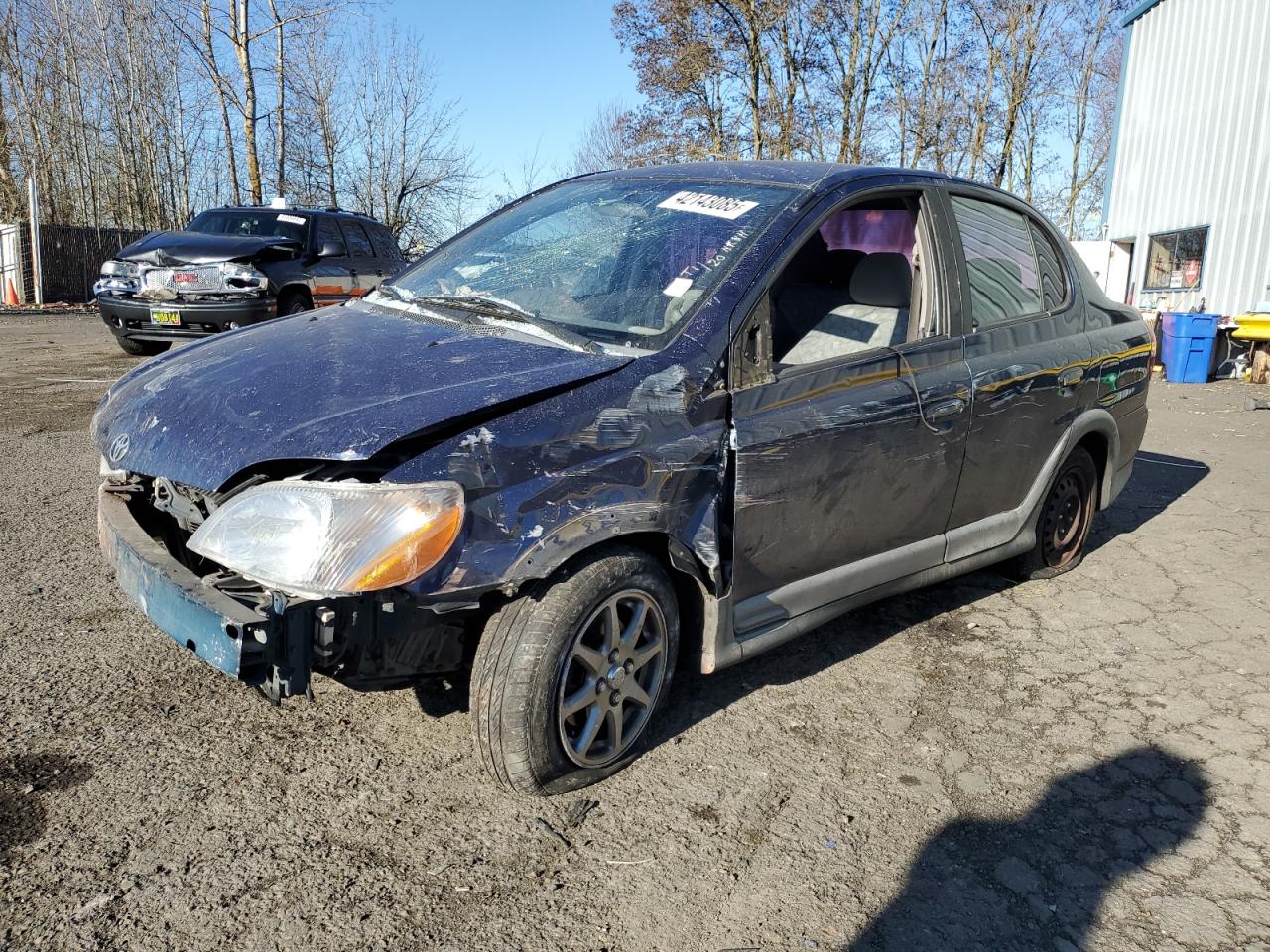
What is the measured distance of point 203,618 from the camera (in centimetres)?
225

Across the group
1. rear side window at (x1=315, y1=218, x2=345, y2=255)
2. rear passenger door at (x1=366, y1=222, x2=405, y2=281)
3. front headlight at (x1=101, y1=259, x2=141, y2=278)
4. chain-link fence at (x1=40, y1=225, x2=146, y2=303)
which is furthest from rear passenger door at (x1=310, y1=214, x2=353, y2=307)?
chain-link fence at (x1=40, y1=225, x2=146, y2=303)

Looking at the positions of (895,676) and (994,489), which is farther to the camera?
(994,489)

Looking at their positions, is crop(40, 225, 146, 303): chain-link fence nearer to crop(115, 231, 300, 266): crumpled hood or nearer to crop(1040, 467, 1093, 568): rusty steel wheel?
crop(115, 231, 300, 266): crumpled hood

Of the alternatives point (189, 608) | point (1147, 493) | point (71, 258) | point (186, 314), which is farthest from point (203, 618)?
point (71, 258)

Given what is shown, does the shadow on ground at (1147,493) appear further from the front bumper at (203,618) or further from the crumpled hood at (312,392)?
the front bumper at (203,618)

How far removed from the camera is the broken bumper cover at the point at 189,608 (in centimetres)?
215

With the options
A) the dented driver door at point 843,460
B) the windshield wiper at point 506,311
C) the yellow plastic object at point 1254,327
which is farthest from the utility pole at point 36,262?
the yellow plastic object at point 1254,327

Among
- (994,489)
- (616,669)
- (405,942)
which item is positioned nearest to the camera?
(405,942)

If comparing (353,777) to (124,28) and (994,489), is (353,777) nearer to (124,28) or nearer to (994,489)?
(994,489)

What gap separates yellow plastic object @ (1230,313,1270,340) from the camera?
12.4 meters

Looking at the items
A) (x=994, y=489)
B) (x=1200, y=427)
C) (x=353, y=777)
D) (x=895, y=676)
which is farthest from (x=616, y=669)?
(x=1200, y=427)

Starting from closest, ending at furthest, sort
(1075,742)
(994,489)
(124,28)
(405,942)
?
(405,942) → (1075,742) → (994,489) → (124,28)

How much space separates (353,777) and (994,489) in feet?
8.67

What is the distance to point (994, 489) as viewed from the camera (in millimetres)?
3820
